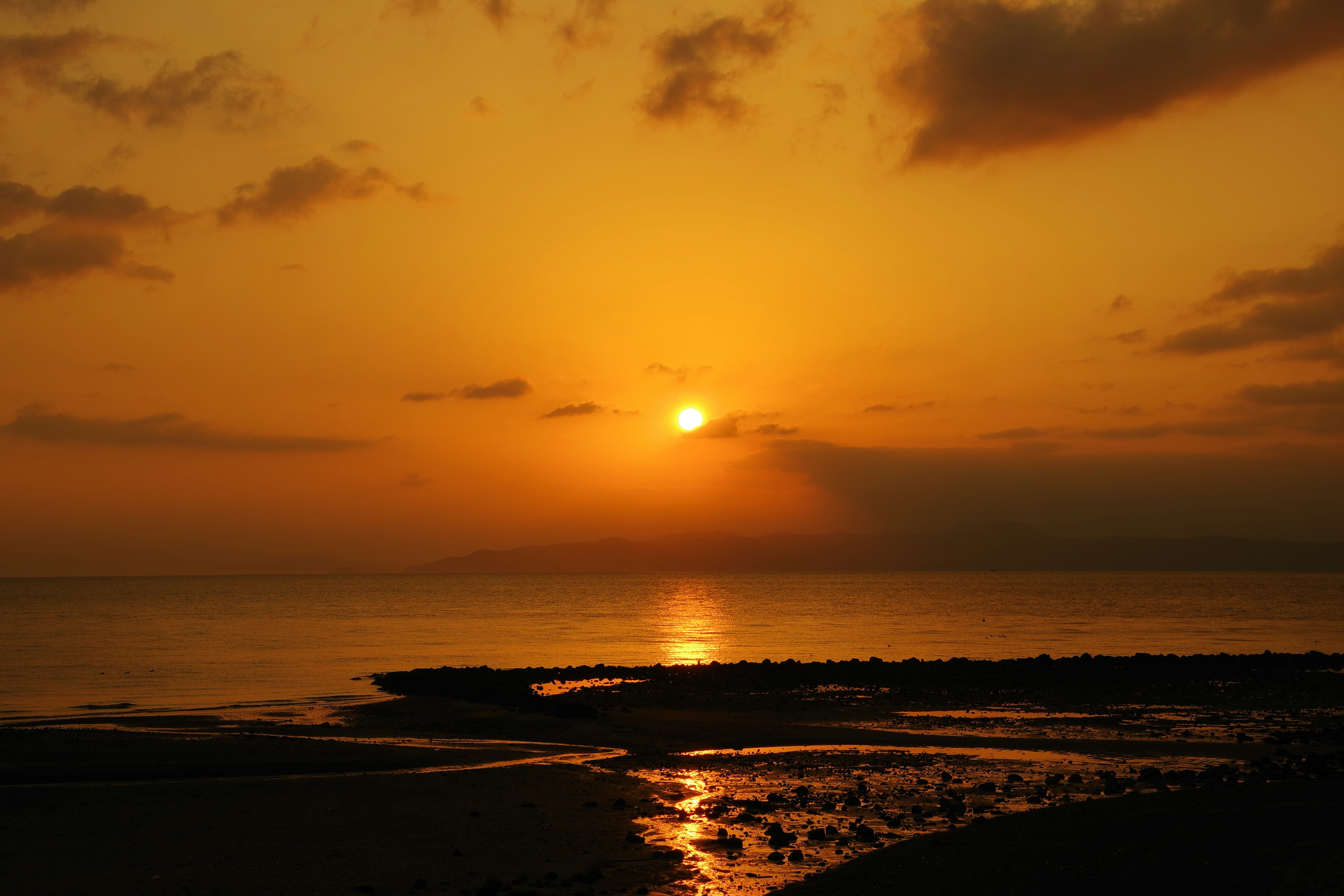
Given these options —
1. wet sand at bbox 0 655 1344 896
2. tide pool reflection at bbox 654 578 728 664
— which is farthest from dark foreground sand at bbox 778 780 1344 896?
tide pool reflection at bbox 654 578 728 664

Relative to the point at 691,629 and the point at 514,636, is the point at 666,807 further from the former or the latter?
the point at 691,629

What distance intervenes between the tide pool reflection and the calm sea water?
460mm

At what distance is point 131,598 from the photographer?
190625 mm

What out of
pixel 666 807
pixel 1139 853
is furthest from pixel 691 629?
pixel 1139 853

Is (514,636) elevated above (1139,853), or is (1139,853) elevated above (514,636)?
(1139,853)

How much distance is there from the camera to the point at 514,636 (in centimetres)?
8756

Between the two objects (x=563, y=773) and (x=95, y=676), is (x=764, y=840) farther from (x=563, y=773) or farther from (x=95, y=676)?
(x=95, y=676)

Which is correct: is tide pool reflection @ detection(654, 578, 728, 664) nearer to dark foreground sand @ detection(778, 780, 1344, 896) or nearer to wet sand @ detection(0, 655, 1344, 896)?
wet sand @ detection(0, 655, 1344, 896)

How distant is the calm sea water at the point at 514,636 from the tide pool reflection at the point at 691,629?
1.51 ft

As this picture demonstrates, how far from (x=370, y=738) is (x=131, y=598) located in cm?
18815

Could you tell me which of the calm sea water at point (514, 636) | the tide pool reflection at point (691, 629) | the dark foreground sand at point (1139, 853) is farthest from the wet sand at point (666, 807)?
the tide pool reflection at point (691, 629)

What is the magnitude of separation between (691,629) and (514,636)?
62.1 feet

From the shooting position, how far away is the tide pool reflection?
69.1 meters

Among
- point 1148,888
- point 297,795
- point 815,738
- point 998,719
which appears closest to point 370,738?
point 297,795
